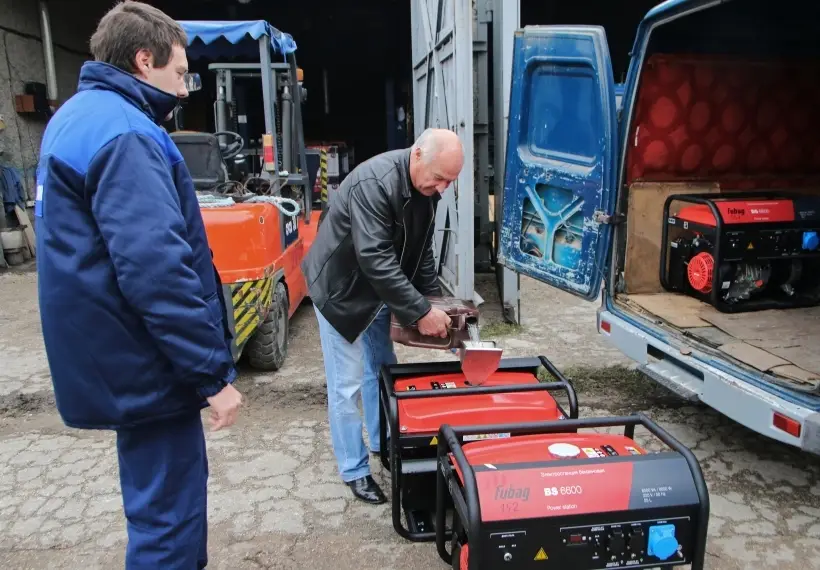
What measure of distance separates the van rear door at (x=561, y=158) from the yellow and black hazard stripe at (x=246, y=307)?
69.7 inches

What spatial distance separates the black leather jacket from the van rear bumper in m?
1.48

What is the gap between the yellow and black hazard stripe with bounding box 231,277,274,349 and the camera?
4188mm

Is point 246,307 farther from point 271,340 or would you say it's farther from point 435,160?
point 435,160

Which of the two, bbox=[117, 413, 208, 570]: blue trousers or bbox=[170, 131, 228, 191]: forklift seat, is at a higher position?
bbox=[170, 131, 228, 191]: forklift seat

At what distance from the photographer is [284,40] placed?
6.19 m

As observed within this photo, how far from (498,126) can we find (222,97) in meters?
2.66

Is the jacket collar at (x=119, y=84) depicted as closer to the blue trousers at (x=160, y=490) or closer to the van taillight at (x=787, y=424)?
the blue trousers at (x=160, y=490)

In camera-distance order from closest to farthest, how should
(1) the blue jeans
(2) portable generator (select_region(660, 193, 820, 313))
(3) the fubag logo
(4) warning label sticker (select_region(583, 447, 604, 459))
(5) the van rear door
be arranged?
(3) the fubag logo < (4) warning label sticker (select_region(583, 447, 604, 459)) < (1) the blue jeans < (5) the van rear door < (2) portable generator (select_region(660, 193, 820, 313))

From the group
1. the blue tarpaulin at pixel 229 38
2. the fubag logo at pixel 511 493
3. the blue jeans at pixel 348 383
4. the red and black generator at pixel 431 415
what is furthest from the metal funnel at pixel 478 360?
the blue tarpaulin at pixel 229 38

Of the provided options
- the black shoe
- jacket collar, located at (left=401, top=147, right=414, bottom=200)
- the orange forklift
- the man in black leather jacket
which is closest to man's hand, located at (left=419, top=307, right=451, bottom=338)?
the man in black leather jacket

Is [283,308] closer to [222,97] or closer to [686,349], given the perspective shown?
[222,97]

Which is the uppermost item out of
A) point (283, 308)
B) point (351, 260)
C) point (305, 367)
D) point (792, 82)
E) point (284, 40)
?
point (284, 40)

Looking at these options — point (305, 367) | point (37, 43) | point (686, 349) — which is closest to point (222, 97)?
point (305, 367)

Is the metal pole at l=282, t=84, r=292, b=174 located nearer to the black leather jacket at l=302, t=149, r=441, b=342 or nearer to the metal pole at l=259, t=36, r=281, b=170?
the metal pole at l=259, t=36, r=281, b=170
